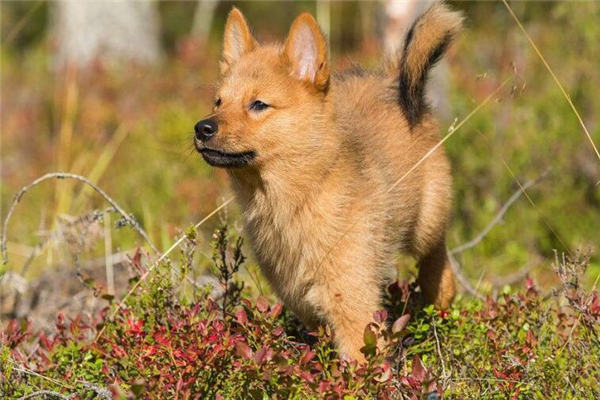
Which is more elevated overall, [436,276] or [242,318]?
[242,318]

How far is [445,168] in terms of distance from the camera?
214 inches

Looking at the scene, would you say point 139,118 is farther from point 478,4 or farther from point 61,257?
point 478,4

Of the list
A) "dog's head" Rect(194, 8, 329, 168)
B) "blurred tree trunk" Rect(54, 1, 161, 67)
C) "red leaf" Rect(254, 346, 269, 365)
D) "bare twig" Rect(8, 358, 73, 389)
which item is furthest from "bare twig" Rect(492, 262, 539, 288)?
"blurred tree trunk" Rect(54, 1, 161, 67)

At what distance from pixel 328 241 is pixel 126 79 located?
24.9 ft

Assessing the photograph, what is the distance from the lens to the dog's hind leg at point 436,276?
17.9ft

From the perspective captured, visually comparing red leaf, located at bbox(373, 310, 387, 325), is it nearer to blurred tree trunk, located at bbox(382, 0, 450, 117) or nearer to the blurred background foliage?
the blurred background foliage

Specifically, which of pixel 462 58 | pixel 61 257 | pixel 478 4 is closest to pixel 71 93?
pixel 61 257

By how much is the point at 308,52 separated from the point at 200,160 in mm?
1947

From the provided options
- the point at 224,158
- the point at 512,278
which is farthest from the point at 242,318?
the point at 512,278

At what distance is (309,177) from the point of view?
451 cm

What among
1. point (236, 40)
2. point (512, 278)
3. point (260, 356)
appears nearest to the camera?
point (260, 356)

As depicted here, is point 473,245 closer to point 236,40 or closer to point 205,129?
point 236,40

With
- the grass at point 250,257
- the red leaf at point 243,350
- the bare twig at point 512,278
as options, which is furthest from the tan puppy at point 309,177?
the bare twig at point 512,278

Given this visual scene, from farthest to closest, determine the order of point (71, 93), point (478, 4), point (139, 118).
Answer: point (478, 4) → point (139, 118) → point (71, 93)
